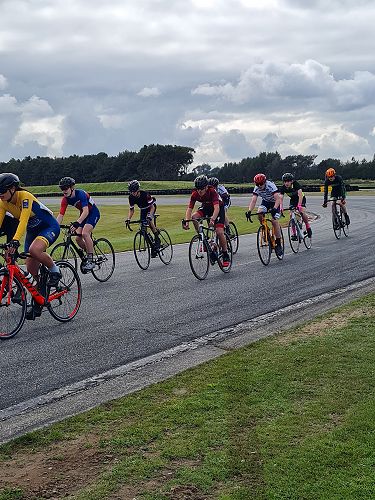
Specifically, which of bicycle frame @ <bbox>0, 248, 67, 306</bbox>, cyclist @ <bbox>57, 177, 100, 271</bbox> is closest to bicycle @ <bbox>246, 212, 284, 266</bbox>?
cyclist @ <bbox>57, 177, 100, 271</bbox>

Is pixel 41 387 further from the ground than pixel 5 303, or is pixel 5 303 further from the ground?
pixel 5 303

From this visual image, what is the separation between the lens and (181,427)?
5152 millimetres

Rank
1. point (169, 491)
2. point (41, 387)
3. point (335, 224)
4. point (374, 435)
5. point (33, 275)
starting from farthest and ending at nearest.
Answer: point (335, 224), point (33, 275), point (41, 387), point (374, 435), point (169, 491)

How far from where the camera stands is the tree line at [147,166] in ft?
393

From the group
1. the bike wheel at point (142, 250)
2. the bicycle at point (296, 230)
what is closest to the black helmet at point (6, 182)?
the bike wheel at point (142, 250)

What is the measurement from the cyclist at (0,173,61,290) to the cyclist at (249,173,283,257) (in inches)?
283

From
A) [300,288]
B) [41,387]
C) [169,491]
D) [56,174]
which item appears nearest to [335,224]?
[300,288]

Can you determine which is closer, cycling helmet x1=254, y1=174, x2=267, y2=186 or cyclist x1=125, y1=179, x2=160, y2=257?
cyclist x1=125, y1=179, x2=160, y2=257

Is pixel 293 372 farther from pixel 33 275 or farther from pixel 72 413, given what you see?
pixel 33 275

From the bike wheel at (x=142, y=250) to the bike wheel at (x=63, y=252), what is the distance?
2685 mm

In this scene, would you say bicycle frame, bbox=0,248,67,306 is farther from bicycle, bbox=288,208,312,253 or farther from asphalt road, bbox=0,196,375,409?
bicycle, bbox=288,208,312,253

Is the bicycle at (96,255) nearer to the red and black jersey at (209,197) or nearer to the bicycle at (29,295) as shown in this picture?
the red and black jersey at (209,197)

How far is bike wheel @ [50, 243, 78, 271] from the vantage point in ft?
41.2

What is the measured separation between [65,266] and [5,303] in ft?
5.01
